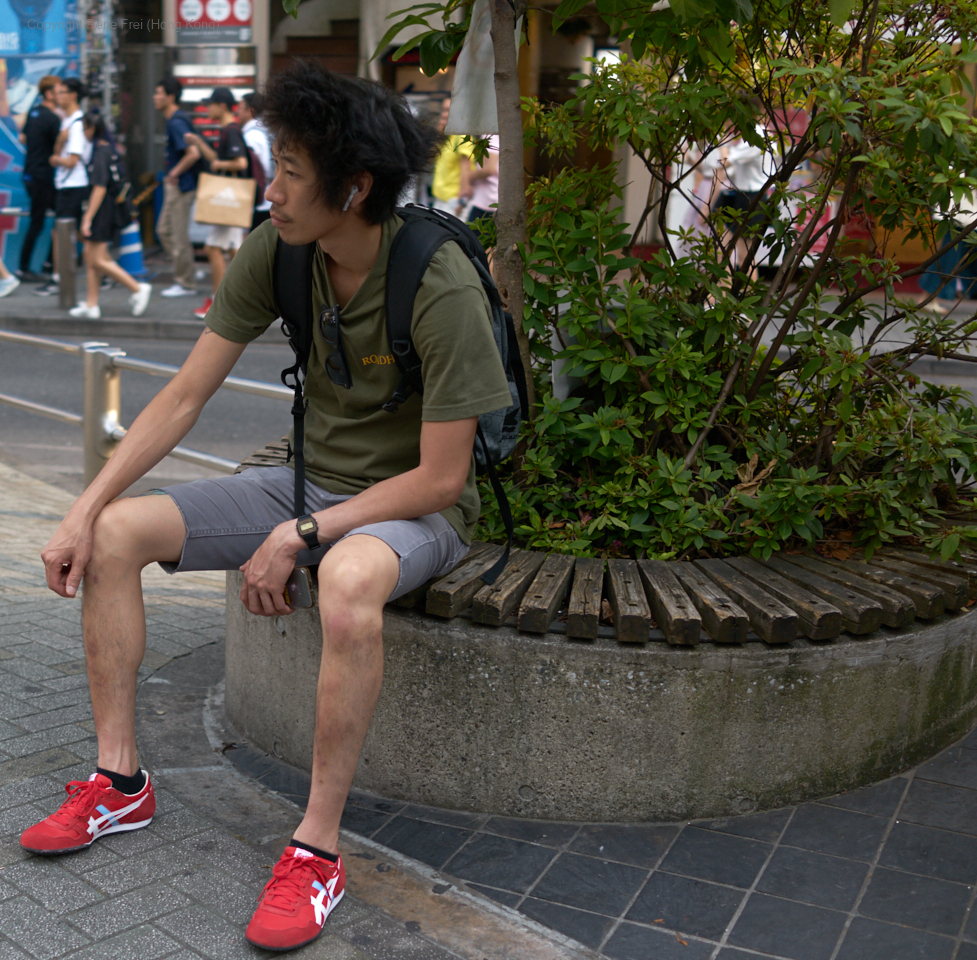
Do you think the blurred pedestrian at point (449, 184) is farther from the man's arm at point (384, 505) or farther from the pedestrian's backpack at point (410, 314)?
the man's arm at point (384, 505)

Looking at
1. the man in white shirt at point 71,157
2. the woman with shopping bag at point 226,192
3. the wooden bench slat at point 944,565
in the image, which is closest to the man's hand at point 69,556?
the wooden bench slat at point 944,565

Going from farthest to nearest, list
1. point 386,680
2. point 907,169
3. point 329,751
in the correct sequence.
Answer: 1. point 907,169
2. point 386,680
3. point 329,751

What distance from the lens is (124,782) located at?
2693 millimetres

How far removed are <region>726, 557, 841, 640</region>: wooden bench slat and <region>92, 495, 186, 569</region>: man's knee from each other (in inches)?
59.4

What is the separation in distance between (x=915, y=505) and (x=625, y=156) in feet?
5.08

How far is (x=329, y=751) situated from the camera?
8.11 ft

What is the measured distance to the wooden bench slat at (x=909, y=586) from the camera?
3.01m

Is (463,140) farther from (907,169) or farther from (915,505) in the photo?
(915,505)

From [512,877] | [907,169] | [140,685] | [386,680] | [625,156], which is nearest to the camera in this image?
[512,877]

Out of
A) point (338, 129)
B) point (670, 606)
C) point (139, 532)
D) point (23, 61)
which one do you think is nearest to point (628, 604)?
point (670, 606)

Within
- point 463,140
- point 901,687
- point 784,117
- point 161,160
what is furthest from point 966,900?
point 161,160

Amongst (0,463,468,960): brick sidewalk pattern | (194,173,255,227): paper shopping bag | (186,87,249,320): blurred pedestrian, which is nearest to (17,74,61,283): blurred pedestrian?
(186,87,249,320): blurred pedestrian

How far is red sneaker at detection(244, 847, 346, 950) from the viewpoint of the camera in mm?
2285

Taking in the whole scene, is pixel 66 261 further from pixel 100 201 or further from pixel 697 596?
pixel 697 596
